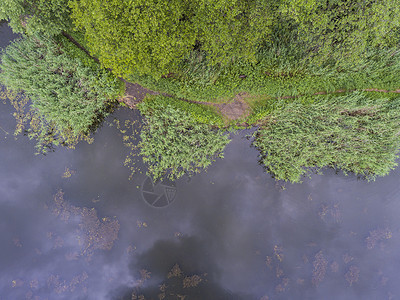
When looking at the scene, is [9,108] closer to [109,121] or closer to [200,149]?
[109,121]

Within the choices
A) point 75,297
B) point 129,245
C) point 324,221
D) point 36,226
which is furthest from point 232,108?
point 75,297

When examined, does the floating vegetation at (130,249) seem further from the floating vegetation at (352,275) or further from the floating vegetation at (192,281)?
the floating vegetation at (352,275)

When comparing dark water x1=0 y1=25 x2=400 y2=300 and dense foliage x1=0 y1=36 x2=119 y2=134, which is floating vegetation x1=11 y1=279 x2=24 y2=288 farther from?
dense foliage x1=0 y1=36 x2=119 y2=134

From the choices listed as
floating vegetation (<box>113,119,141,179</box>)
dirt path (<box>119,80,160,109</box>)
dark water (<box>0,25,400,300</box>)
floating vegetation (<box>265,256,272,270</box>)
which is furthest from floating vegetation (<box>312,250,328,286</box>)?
dirt path (<box>119,80,160,109</box>)

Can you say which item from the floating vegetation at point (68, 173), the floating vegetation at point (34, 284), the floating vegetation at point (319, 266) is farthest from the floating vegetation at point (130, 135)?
the floating vegetation at point (319, 266)

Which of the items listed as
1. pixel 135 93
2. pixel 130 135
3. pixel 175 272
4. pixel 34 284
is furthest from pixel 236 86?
pixel 34 284
